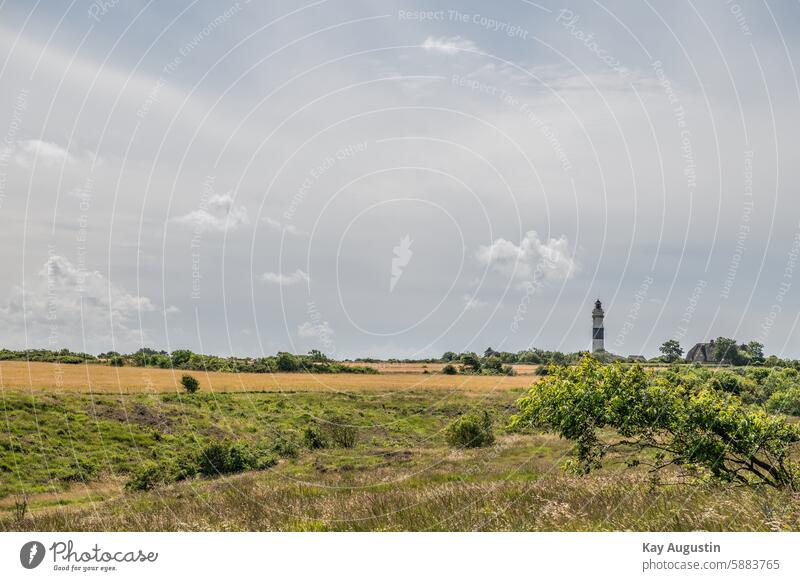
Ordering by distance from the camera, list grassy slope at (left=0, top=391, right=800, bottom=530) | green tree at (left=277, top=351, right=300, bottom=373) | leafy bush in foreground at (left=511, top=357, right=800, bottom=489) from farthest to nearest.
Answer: green tree at (left=277, top=351, right=300, bottom=373) < leafy bush in foreground at (left=511, top=357, right=800, bottom=489) < grassy slope at (left=0, top=391, right=800, bottom=530)

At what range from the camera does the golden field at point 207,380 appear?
269ft

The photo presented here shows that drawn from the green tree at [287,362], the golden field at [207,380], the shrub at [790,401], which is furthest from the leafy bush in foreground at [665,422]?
the green tree at [287,362]

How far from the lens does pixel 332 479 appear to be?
3164cm

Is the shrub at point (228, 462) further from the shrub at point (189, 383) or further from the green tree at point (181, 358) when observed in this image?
the green tree at point (181, 358)

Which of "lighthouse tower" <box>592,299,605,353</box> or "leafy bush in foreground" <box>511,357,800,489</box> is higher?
"lighthouse tower" <box>592,299,605,353</box>

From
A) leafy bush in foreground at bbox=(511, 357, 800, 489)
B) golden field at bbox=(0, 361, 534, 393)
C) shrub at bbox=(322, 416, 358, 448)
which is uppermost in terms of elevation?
leafy bush in foreground at bbox=(511, 357, 800, 489)

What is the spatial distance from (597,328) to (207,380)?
238 feet

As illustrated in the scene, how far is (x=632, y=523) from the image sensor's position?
1273 centimetres

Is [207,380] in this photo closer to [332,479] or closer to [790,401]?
[332,479]

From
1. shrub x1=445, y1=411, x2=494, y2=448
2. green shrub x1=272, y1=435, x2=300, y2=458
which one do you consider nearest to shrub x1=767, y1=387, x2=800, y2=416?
shrub x1=445, y1=411, x2=494, y2=448

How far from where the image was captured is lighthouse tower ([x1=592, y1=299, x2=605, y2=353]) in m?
28.6

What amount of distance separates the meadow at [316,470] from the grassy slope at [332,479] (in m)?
0.07
